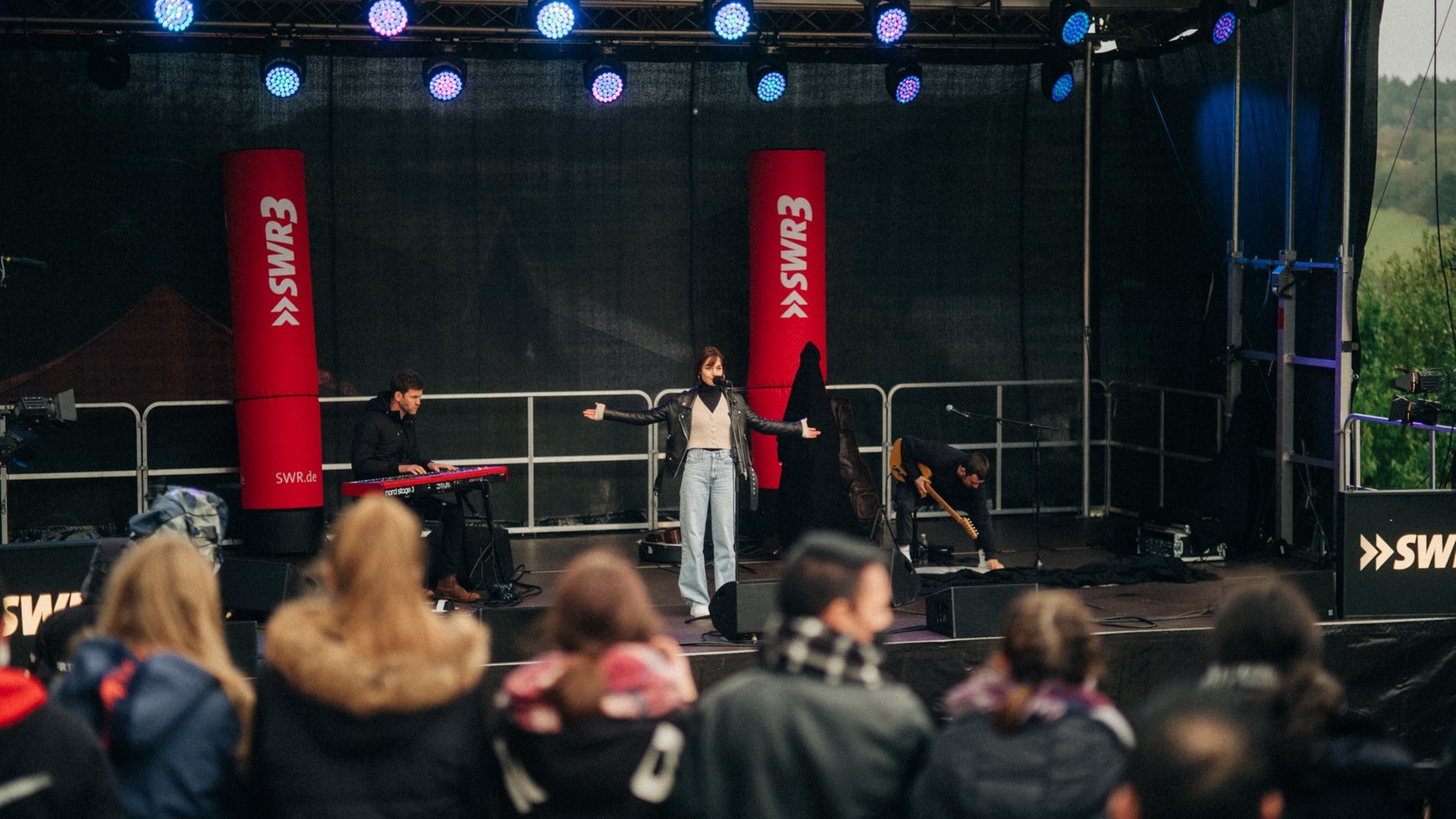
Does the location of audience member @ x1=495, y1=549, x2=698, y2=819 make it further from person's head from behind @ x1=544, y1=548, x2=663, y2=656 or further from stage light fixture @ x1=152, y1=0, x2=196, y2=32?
stage light fixture @ x1=152, y1=0, x2=196, y2=32

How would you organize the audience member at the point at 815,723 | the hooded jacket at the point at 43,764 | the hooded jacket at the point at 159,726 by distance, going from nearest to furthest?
the hooded jacket at the point at 43,764
the audience member at the point at 815,723
the hooded jacket at the point at 159,726

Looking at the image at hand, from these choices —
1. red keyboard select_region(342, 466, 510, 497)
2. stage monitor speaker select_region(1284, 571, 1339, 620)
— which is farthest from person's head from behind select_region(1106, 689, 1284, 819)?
red keyboard select_region(342, 466, 510, 497)

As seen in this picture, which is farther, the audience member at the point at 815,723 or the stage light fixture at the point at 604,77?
the stage light fixture at the point at 604,77

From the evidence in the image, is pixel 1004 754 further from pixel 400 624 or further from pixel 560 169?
pixel 560 169

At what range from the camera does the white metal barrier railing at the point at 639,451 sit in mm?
11148

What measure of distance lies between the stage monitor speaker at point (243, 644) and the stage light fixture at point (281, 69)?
492cm

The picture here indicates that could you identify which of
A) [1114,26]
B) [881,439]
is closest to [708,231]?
[881,439]

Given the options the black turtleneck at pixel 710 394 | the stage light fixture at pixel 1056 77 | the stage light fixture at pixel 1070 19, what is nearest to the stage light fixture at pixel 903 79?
the stage light fixture at pixel 1056 77

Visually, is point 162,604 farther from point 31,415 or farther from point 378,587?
point 31,415

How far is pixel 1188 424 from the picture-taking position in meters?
12.2

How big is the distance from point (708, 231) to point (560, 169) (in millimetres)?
1326

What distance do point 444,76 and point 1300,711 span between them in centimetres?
856

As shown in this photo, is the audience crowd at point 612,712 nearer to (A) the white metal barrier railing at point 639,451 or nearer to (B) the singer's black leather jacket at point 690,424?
(B) the singer's black leather jacket at point 690,424

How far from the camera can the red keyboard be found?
851cm
